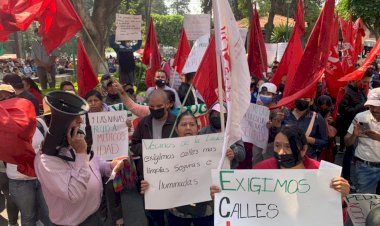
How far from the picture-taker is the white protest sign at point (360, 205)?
292 cm

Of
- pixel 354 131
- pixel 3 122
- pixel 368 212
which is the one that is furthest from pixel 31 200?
pixel 354 131

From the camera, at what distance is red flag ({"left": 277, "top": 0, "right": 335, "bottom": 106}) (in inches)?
159

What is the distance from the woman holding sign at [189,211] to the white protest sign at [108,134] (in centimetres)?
130

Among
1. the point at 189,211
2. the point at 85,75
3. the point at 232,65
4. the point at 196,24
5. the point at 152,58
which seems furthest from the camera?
the point at 196,24

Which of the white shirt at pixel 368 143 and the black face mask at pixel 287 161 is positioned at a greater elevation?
the black face mask at pixel 287 161

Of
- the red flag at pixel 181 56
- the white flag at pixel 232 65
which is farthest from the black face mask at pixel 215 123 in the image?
the red flag at pixel 181 56

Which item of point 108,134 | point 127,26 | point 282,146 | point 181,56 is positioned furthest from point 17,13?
point 127,26

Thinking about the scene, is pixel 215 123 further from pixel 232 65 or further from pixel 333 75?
pixel 333 75

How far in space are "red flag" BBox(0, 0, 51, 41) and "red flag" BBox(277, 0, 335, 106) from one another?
2668 millimetres

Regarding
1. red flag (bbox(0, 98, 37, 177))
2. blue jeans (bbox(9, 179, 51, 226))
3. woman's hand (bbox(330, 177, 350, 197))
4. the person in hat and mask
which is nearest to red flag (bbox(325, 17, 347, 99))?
the person in hat and mask

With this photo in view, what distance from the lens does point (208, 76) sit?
4477mm

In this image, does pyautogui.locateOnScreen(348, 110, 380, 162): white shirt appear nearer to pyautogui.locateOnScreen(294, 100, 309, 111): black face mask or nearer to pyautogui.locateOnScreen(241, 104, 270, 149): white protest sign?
pyautogui.locateOnScreen(294, 100, 309, 111): black face mask

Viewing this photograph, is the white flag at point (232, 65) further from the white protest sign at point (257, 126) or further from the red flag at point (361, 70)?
the red flag at point (361, 70)

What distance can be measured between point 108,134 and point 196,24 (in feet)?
16.8
